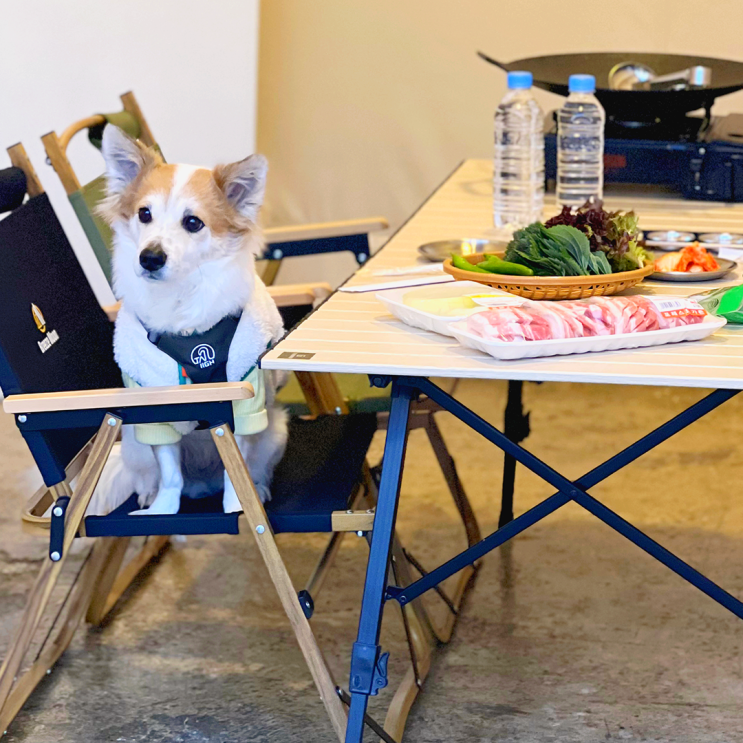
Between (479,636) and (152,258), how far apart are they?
1.20 metres

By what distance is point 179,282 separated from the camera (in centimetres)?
182

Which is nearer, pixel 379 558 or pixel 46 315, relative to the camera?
pixel 379 558

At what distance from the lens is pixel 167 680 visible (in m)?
2.23

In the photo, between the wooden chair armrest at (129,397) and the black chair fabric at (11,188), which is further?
the black chair fabric at (11,188)

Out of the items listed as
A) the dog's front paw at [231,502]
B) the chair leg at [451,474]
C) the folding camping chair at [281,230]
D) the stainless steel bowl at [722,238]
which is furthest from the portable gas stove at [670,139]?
the dog's front paw at [231,502]

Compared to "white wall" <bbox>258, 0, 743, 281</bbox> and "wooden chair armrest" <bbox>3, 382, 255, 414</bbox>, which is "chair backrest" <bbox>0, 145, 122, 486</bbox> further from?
"white wall" <bbox>258, 0, 743, 281</bbox>

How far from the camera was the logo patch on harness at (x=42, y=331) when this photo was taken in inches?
78.2

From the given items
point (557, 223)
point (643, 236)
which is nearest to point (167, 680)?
point (557, 223)

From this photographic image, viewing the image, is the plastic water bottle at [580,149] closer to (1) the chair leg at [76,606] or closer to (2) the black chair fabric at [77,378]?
(2) the black chair fabric at [77,378]

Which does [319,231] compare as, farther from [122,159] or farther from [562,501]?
[562,501]

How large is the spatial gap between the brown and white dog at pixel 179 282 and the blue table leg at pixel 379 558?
0.84 ft

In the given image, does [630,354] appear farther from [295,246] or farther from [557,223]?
[295,246]

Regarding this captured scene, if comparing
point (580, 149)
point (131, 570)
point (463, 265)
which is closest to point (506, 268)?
point (463, 265)

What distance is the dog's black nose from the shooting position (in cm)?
172
